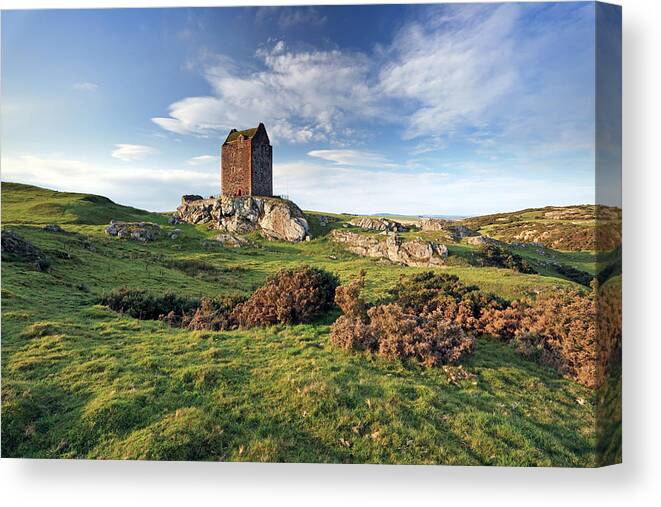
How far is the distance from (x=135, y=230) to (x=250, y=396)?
25.4 feet

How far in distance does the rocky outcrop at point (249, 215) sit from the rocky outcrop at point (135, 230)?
3.18ft

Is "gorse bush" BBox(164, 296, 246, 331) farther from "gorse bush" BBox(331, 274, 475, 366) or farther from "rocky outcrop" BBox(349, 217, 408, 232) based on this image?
"rocky outcrop" BBox(349, 217, 408, 232)

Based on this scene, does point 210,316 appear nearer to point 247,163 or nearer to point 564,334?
point 247,163

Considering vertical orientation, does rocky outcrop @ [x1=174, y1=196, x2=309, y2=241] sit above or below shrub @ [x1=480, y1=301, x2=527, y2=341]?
above

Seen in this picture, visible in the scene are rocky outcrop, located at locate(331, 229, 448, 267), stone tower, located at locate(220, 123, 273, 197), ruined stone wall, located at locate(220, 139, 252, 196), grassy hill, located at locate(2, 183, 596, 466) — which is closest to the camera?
Answer: grassy hill, located at locate(2, 183, 596, 466)

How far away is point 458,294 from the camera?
860 centimetres

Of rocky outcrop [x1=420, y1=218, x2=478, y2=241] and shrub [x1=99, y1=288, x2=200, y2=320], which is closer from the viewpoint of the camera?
shrub [x1=99, y1=288, x2=200, y2=320]

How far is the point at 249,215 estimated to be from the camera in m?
11.4

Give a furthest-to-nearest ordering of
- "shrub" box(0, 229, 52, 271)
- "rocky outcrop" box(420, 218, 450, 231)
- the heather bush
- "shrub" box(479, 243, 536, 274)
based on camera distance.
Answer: "rocky outcrop" box(420, 218, 450, 231), "shrub" box(479, 243, 536, 274), "shrub" box(0, 229, 52, 271), the heather bush

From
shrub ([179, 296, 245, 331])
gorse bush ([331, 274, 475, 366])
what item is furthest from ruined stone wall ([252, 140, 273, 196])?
gorse bush ([331, 274, 475, 366])

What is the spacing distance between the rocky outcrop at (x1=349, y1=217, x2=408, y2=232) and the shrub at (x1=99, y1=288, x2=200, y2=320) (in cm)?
621

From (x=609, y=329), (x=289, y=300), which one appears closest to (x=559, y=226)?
(x=609, y=329)

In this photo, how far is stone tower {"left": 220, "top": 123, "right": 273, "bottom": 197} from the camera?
897 centimetres

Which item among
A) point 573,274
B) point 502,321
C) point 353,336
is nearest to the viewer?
point 353,336
